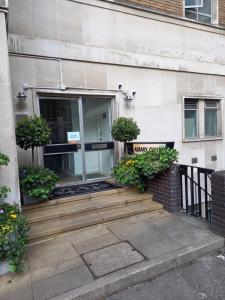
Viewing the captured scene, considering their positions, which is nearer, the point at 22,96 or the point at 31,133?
the point at 31,133

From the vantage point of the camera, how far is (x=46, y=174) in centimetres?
429

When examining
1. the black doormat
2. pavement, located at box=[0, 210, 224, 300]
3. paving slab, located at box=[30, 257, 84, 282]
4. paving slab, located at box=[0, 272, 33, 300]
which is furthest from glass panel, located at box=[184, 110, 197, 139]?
paving slab, located at box=[0, 272, 33, 300]

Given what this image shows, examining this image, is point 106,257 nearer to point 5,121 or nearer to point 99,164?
point 5,121

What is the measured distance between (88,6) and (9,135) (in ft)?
13.5

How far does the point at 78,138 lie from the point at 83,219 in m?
2.21

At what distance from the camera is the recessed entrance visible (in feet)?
17.5

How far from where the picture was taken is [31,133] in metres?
4.09

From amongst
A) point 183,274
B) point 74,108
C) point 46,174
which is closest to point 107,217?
point 46,174

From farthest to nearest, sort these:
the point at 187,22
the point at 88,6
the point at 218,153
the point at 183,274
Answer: the point at 218,153 → the point at 187,22 → the point at 88,6 → the point at 183,274

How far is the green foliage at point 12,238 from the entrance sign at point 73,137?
9.21ft

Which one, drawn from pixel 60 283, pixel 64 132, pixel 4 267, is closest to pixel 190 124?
pixel 64 132

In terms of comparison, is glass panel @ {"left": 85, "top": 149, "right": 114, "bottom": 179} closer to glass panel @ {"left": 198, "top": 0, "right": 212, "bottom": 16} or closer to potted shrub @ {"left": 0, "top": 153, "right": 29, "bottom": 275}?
potted shrub @ {"left": 0, "top": 153, "right": 29, "bottom": 275}

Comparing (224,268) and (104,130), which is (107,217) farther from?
(104,130)

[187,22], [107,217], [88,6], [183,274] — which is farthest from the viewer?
[187,22]
